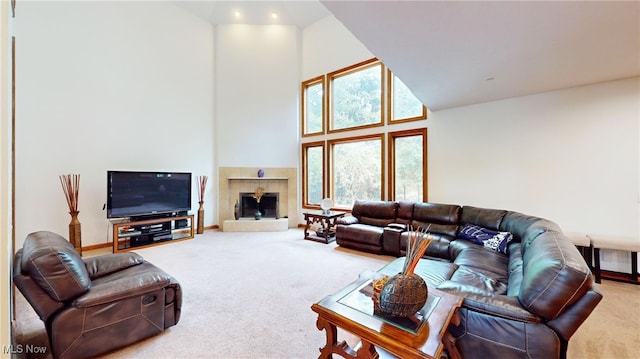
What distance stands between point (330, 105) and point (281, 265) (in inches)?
162

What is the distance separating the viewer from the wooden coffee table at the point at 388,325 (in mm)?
1224

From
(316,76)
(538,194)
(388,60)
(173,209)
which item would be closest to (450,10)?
(388,60)

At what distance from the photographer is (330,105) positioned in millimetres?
6191

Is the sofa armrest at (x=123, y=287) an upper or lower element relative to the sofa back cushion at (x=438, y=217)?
lower

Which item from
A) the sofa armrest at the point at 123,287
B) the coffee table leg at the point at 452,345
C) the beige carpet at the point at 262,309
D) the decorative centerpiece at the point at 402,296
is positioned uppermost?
the decorative centerpiece at the point at 402,296

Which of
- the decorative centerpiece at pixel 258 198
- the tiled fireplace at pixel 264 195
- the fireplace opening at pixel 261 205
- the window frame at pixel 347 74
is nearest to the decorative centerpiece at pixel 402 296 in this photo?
the window frame at pixel 347 74

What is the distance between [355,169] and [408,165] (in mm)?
1231

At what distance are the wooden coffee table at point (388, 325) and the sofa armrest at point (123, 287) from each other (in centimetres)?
139

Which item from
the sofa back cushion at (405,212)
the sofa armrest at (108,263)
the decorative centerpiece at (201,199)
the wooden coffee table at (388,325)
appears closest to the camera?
the wooden coffee table at (388,325)

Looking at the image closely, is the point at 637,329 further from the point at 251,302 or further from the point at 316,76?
the point at 316,76

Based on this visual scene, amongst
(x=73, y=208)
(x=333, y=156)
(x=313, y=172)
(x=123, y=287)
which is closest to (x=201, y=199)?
(x=73, y=208)

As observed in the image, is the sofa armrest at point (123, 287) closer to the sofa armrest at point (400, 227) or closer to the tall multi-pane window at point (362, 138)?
the sofa armrest at point (400, 227)

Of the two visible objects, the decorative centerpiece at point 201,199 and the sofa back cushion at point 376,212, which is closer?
the sofa back cushion at point 376,212

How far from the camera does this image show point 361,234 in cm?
431
